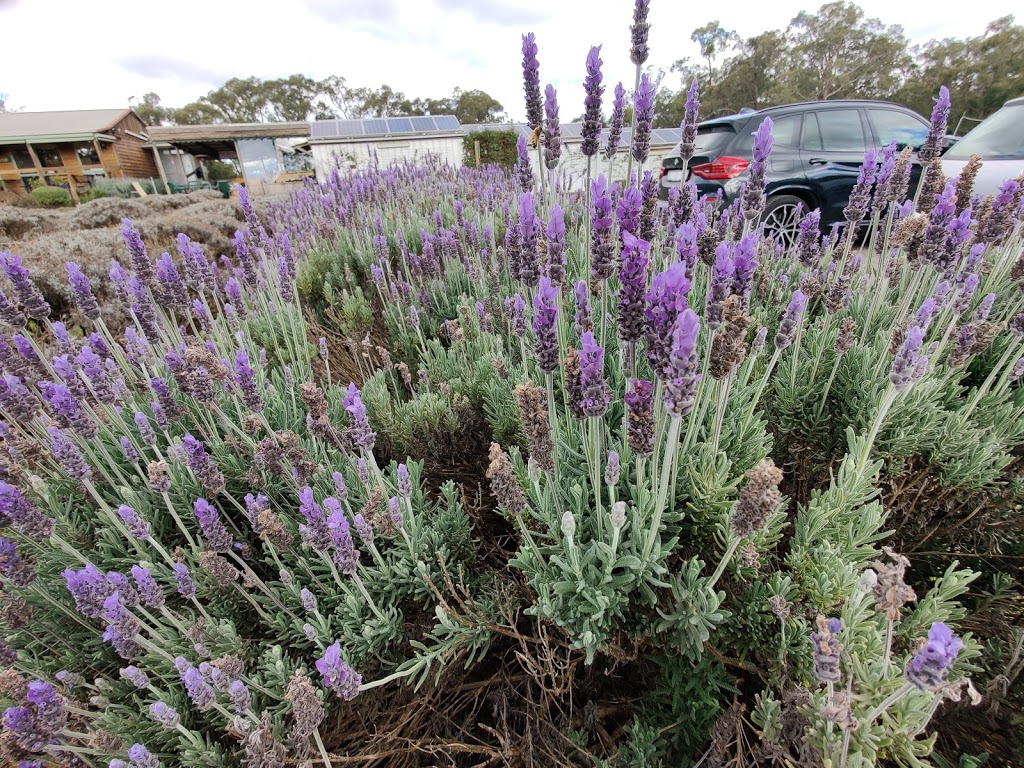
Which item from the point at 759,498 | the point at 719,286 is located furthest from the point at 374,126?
the point at 759,498

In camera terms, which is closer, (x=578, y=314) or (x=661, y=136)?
(x=578, y=314)

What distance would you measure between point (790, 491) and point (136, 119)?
4423 cm

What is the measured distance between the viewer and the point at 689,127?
7.75ft

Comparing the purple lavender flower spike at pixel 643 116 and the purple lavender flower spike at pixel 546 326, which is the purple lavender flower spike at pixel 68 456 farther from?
the purple lavender flower spike at pixel 643 116

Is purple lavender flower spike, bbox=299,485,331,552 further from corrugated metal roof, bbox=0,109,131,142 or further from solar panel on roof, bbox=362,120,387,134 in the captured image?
corrugated metal roof, bbox=0,109,131,142

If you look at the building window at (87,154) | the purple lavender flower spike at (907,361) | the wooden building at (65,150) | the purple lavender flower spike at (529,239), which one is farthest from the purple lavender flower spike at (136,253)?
the building window at (87,154)

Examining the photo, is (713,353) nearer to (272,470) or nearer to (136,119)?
(272,470)

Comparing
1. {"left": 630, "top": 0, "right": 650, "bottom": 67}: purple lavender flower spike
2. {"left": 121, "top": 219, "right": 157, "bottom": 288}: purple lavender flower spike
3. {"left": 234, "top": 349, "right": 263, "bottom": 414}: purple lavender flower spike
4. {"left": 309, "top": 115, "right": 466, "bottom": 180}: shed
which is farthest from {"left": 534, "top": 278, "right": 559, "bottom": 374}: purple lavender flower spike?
{"left": 309, "top": 115, "right": 466, "bottom": 180}: shed

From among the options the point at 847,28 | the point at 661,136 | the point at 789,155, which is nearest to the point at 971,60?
the point at 847,28

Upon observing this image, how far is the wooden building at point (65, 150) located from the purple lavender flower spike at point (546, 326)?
3352 centimetres

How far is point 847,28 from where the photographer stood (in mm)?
37062

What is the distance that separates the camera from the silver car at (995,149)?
464 cm

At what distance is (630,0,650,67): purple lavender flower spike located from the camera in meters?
2.00

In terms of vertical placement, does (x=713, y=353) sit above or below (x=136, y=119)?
below
